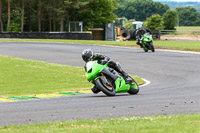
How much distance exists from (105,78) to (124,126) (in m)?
5.25

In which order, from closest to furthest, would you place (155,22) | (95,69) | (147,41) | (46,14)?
(95,69)
(147,41)
(155,22)
(46,14)

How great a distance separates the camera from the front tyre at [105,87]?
1209cm

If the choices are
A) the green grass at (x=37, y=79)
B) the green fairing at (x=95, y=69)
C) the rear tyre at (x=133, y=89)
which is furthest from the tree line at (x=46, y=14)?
the green fairing at (x=95, y=69)

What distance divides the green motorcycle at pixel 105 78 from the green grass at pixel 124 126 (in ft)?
13.8

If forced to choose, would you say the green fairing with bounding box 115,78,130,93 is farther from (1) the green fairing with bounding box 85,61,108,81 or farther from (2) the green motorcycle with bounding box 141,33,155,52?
(2) the green motorcycle with bounding box 141,33,155,52

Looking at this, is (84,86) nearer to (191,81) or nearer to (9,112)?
(191,81)

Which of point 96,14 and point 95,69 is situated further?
point 96,14

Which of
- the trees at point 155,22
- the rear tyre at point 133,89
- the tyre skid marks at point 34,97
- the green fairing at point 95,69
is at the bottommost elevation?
the tyre skid marks at point 34,97

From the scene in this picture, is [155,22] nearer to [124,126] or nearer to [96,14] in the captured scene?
[96,14]

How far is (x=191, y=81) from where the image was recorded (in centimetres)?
1709

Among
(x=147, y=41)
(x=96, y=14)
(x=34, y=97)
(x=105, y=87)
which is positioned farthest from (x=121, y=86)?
(x=96, y=14)

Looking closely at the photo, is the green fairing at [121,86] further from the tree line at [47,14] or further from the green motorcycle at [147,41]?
the tree line at [47,14]

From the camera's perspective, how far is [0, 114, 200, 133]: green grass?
660 cm

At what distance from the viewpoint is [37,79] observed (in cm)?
1791
